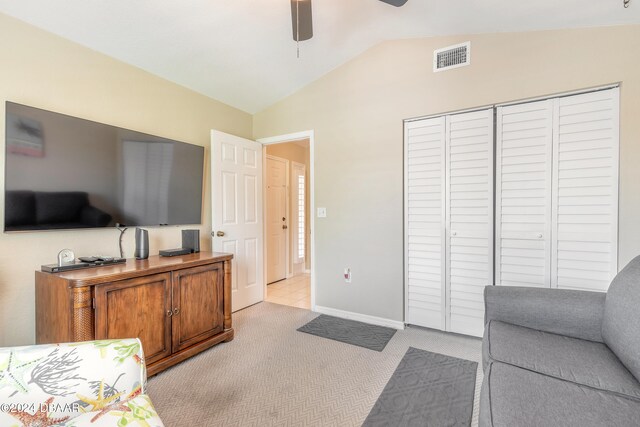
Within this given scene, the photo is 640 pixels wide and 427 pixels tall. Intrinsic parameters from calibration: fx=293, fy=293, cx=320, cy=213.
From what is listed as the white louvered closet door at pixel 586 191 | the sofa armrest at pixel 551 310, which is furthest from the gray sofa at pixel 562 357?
the white louvered closet door at pixel 586 191

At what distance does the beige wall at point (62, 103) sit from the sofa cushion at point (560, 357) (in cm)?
272

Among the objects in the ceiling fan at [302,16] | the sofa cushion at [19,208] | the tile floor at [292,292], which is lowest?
the tile floor at [292,292]

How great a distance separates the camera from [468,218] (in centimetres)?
258

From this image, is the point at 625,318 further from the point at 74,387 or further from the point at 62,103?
the point at 62,103

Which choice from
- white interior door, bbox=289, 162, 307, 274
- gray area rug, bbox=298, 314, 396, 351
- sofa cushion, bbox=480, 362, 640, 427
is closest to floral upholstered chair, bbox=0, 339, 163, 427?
sofa cushion, bbox=480, 362, 640, 427

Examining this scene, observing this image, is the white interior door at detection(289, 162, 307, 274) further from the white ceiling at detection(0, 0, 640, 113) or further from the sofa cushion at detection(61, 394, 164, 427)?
the sofa cushion at detection(61, 394, 164, 427)

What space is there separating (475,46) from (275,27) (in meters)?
1.70

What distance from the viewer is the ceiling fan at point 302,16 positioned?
160 cm

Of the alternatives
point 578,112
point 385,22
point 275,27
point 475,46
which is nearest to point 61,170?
point 275,27

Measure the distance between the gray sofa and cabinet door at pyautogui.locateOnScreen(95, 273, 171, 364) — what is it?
199cm

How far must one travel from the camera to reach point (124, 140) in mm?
2334

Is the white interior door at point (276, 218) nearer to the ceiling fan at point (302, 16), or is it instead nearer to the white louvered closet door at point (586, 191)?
the ceiling fan at point (302, 16)

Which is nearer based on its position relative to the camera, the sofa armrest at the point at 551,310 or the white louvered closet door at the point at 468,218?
the sofa armrest at the point at 551,310

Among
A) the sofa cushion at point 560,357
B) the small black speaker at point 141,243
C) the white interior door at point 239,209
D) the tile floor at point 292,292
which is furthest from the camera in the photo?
the tile floor at point 292,292
